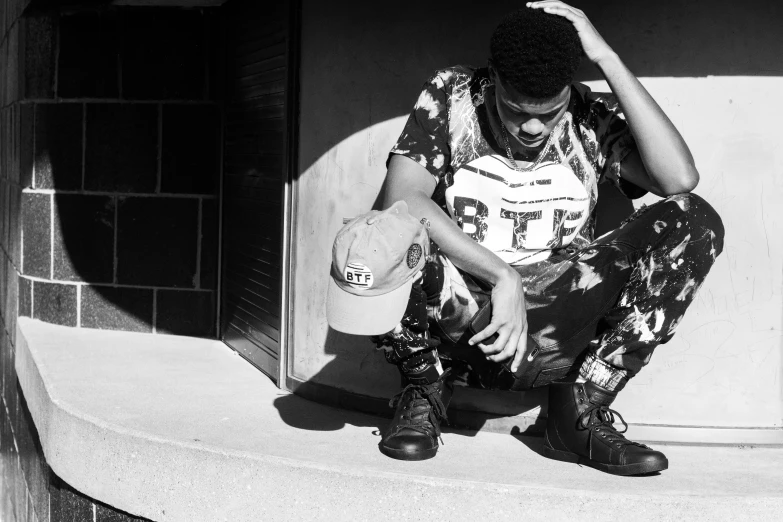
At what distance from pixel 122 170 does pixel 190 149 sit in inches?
14.6

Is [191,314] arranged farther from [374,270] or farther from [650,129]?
[650,129]

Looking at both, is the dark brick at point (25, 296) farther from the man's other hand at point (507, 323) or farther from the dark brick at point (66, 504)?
the man's other hand at point (507, 323)

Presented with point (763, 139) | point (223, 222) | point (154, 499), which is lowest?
point (154, 499)

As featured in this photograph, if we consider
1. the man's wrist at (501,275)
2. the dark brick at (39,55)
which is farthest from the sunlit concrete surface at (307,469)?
the dark brick at (39,55)

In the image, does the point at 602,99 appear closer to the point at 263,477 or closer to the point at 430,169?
the point at 430,169

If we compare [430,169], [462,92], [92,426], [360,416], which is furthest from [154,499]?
[462,92]

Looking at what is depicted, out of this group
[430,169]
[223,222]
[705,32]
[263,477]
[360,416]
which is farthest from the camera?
[223,222]

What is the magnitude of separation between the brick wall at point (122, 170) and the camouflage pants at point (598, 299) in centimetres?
232

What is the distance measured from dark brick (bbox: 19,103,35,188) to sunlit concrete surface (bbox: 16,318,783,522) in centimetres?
170

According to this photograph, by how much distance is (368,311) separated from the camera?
2.71m

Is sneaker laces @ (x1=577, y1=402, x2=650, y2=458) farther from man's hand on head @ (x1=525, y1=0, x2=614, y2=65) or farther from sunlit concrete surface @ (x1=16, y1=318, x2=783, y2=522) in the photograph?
man's hand on head @ (x1=525, y1=0, x2=614, y2=65)

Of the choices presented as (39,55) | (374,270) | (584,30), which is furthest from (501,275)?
(39,55)

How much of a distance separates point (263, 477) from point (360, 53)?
1564mm

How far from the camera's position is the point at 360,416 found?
141 inches
